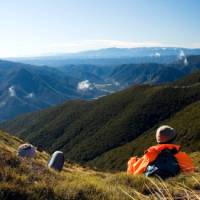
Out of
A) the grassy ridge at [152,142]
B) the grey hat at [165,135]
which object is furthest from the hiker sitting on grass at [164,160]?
the grassy ridge at [152,142]

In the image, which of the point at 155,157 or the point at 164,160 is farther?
the point at 155,157

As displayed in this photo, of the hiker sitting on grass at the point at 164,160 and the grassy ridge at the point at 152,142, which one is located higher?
the hiker sitting on grass at the point at 164,160

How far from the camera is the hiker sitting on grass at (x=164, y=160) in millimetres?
9547

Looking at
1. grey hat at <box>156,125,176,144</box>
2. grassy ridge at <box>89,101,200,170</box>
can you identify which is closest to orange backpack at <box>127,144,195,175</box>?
grey hat at <box>156,125,176,144</box>

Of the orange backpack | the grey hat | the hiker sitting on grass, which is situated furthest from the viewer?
the grey hat

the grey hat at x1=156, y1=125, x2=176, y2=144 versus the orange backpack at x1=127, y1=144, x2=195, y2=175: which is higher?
the grey hat at x1=156, y1=125, x2=176, y2=144

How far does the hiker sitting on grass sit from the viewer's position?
9547 mm

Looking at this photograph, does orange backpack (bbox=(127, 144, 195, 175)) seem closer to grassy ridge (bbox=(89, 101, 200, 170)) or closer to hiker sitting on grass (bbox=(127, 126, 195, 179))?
hiker sitting on grass (bbox=(127, 126, 195, 179))

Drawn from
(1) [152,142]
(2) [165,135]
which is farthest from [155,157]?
(1) [152,142]

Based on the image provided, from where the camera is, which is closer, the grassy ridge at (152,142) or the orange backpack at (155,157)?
the orange backpack at (155,157)

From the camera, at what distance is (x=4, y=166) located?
643 centimetres

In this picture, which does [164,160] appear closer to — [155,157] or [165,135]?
[155,157]

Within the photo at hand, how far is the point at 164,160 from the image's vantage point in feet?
31.9

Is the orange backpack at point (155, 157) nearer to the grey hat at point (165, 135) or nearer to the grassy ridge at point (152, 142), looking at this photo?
the grey hat at point (165, 135)
